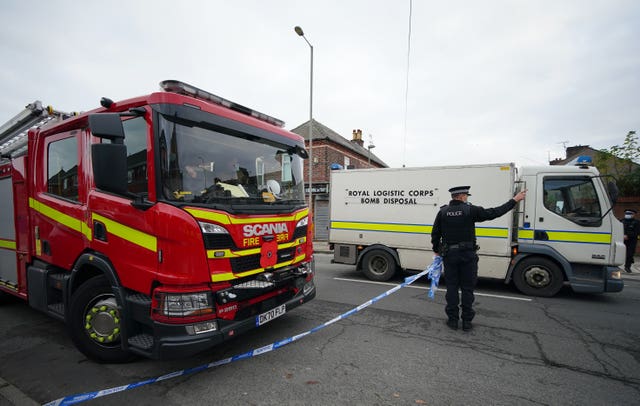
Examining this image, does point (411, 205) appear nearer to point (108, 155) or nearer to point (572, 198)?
point (572, 198)

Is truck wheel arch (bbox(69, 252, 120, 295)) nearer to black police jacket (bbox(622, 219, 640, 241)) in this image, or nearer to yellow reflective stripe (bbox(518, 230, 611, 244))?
yellow reflective stripe (bbox(518, 230, 611, 244))

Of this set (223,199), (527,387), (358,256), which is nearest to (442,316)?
(527,387)

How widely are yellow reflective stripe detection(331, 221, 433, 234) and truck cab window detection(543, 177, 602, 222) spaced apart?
2.29 metres

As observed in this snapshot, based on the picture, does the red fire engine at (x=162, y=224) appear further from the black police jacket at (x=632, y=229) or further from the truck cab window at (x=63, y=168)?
the black police jacket at (x=632, y=229)

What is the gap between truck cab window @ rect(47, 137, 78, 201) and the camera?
11.0ft

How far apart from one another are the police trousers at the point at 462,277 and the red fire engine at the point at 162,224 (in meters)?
1.96

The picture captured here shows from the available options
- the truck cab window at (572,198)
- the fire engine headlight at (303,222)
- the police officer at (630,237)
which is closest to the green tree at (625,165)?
the police officer at (630,237)

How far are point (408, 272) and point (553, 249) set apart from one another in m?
3.17

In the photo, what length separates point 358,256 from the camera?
7.14 metres

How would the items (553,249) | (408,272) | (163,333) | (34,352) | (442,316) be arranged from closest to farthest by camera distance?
(163,333), (34,352), (442,316), (553,249), (408,272)

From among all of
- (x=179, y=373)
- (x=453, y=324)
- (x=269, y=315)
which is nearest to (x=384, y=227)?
(x=453, y=324)

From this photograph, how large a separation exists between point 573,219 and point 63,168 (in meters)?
8.17

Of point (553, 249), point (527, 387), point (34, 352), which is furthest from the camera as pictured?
point (553, 249)

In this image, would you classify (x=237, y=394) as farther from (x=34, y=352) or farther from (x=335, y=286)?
(x=335, y=286)
